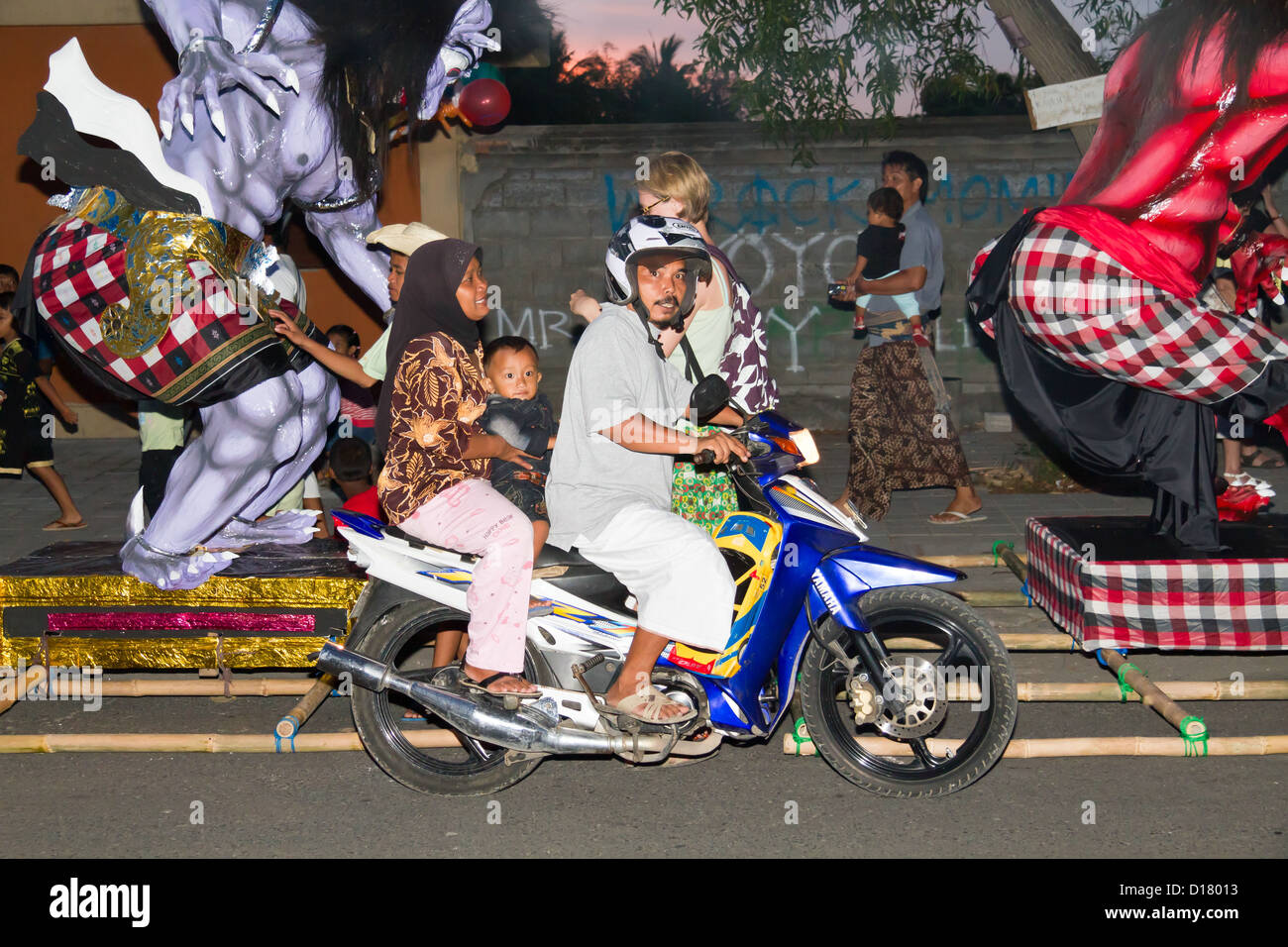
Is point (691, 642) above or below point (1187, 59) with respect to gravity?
below

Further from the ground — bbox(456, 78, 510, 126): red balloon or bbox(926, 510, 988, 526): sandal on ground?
bbox(456, 78, 510, 126): red balloon

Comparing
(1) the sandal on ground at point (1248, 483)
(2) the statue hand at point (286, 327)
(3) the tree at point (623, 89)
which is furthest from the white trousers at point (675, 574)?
(3) the tree at point (623, 89)

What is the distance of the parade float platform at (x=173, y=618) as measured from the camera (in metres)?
4.82

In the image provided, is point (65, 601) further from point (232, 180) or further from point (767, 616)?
point (767, 616)

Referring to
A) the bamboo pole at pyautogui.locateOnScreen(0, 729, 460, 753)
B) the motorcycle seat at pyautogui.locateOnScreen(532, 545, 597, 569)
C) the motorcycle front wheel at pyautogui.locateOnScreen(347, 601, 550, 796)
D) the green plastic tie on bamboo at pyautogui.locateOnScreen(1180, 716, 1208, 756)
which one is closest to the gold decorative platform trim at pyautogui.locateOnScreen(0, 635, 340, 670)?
the bamboo pole at pyautogui.locateOnScreen(0, 729, 460, 753)

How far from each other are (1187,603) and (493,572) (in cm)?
245

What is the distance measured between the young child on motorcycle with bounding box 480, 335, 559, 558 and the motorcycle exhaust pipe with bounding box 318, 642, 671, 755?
54 cm

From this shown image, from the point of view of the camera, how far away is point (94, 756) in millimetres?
4695

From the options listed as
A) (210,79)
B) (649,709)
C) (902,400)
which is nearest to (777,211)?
(902,400)

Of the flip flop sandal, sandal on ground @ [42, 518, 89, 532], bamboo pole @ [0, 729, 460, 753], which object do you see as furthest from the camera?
the flip flop sandal

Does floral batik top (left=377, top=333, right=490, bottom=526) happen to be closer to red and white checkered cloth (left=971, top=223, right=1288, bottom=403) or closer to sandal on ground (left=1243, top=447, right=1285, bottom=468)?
red and white checkered cloth (left=971, top=223, right=1288, bottom=403)

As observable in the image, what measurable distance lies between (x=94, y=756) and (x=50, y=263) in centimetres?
179

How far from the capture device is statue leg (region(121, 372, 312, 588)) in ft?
16.1

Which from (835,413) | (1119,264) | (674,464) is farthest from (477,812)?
(835,413)
